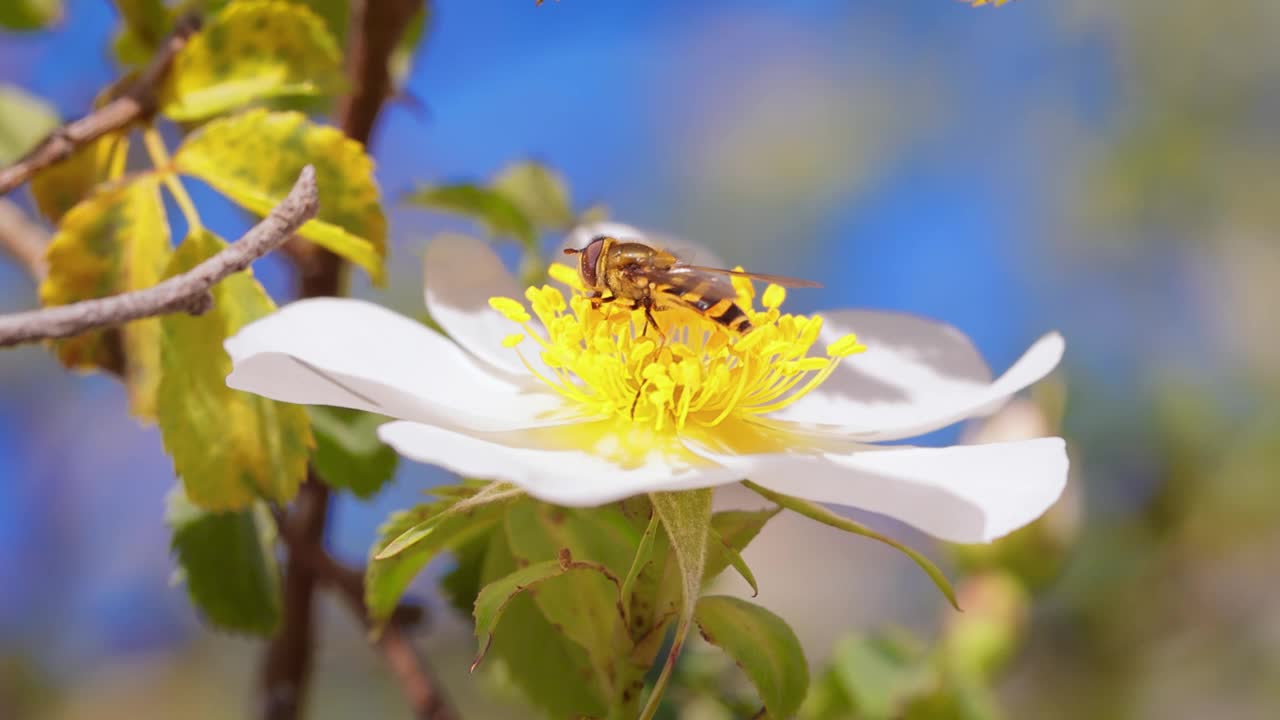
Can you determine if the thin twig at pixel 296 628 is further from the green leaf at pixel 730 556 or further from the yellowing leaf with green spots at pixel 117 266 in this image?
the green leaf at pixel 730 556

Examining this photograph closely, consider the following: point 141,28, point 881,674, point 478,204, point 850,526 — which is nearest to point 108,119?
point 141,28

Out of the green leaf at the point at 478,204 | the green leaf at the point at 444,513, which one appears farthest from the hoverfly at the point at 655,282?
the green leaf at the point at 444,513

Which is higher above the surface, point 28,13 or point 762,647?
point 28,13

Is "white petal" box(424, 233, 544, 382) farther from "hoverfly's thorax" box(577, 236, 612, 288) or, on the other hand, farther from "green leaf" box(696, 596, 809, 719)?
"green leaf" box(696, 596, 809, 719)

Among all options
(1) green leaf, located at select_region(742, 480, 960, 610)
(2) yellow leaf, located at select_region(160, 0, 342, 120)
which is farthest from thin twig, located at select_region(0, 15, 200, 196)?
(1) green leaf, located at select_region(742, 480, 960, 610)

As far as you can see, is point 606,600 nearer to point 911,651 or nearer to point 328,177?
point 328,177

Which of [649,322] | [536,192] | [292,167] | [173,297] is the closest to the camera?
[173,297]

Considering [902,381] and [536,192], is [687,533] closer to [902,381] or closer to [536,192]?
[902,381]
